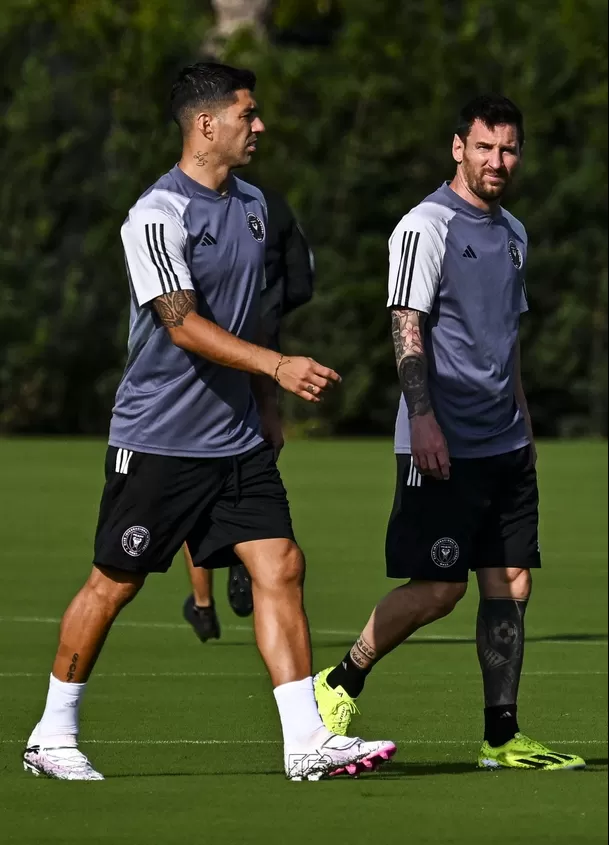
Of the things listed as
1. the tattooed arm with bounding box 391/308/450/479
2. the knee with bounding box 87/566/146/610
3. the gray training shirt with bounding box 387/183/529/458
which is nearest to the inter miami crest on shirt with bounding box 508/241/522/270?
the gray training shirt with bounding box 387/183/529/458

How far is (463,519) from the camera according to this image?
7445 mm

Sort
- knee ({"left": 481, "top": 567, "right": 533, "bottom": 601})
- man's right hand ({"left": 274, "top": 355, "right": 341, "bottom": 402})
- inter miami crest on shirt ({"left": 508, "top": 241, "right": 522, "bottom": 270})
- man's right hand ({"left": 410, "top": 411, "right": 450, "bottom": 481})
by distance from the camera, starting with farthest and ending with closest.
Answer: knee ({"left": 481, "top": 567, "right": 533, "bottom": 601}) < inter miami crest on shirt ({"left": 508, "top": 241, "right": 522, "bottom": 270}) < man's right hand ({"left": 410, "top": 411, "right": 450, "bottom": 481}) < man's right hand ({"left": 274, "top": 355, "right": 341, "bottom": 402})

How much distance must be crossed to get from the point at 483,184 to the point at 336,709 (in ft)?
6.21

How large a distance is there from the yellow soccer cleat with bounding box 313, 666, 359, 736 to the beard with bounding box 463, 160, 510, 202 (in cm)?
180

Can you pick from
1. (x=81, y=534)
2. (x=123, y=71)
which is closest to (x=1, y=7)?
(x=123, y=71)

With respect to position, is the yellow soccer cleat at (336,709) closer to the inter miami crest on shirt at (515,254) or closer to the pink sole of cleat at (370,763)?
the pink sole of cleat at (370,763)

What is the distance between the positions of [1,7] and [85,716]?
25159 millimetres

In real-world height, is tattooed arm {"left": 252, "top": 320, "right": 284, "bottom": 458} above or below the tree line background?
below

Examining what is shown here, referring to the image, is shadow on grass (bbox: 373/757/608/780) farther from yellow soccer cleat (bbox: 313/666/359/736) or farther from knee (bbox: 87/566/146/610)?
knee (bbox: 87/566/146/610)

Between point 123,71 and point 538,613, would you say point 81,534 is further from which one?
point 123,71

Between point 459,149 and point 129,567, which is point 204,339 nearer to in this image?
point 129,567

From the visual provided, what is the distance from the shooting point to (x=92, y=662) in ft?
22.9

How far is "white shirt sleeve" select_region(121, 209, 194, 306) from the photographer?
22.3 feet

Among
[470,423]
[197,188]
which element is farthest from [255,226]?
[470,423]
